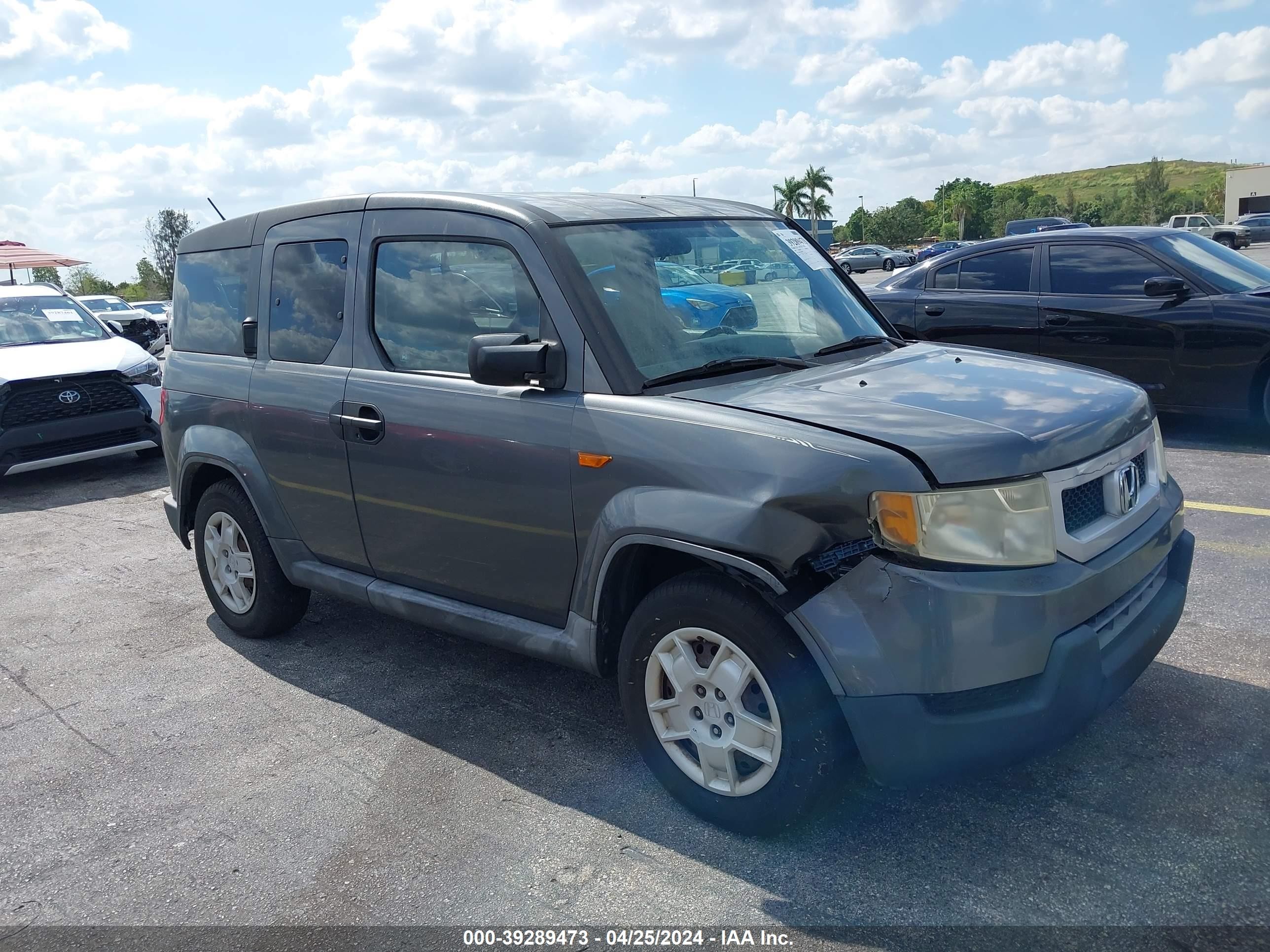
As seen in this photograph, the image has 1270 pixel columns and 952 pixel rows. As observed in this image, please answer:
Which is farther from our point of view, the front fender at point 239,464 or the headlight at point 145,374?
the headlight at point 145,374

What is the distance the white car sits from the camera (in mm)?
9219

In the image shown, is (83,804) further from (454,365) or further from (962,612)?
(962,612)

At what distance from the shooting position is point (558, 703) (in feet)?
13.6

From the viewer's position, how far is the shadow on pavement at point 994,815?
2.74 m

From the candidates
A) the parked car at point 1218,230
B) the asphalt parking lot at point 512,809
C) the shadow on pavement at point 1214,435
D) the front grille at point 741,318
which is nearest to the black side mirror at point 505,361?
the front grille at point 741,318

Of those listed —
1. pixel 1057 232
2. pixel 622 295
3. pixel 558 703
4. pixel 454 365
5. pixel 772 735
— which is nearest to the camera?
pixel 772 735

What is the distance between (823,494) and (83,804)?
2.75 meters

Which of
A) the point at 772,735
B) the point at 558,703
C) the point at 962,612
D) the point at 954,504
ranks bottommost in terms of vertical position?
the point at 558,703

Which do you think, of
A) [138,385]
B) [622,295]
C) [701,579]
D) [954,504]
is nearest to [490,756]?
[701,579]

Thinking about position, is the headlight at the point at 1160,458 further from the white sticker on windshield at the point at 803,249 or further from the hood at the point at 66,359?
the hood at the point at 66,359

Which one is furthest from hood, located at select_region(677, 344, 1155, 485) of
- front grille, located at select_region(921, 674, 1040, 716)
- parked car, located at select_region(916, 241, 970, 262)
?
parked car, located at select_region(916, 241, 970, 262)

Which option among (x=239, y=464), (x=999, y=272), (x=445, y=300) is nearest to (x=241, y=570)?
(x=239, y=464)

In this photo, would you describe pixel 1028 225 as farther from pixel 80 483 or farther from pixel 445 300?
pixel 445 300

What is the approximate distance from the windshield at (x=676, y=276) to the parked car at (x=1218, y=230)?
35144 millimetres
